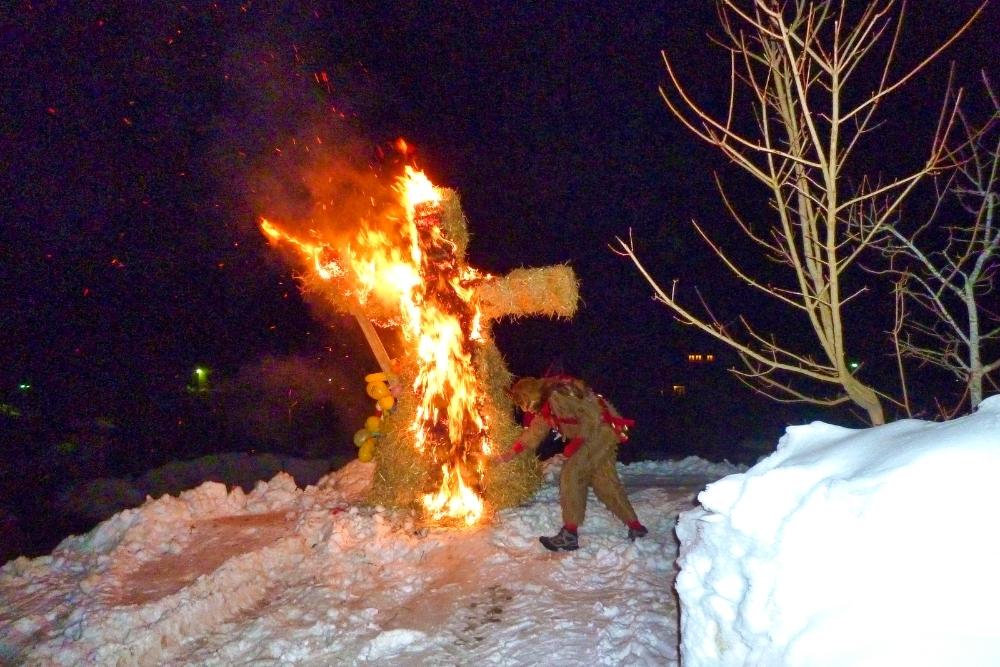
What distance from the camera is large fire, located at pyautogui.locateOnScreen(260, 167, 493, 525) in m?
7.06

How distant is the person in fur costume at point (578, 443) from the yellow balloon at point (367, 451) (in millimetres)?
2665

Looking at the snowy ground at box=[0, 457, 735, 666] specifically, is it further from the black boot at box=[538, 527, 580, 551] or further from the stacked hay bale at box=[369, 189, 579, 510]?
the stacked hay bale at box=[369, 189, 579, 510]

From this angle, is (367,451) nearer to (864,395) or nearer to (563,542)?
(563,542)

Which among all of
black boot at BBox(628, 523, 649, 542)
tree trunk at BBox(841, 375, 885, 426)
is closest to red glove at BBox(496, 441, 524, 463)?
black boot at BBox(628, 523, 649, 542)

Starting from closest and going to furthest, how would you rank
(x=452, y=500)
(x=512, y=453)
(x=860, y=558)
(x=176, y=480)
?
(x=860, y=558) → (x=512, y=453) → (x=452, y=500) → (x=176, y=480)

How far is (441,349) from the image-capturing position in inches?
283

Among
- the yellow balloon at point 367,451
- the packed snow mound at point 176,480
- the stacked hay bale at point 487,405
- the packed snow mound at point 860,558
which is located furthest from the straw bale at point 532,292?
the packed snow mound at point 176,480

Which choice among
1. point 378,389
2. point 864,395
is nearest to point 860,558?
point 864,395

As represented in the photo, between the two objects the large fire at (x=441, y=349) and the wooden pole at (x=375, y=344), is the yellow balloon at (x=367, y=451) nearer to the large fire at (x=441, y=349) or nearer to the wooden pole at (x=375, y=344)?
the wooden pole at (x=375, y=344)

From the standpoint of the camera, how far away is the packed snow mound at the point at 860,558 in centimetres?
196

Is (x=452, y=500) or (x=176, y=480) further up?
(x=176, y=480)

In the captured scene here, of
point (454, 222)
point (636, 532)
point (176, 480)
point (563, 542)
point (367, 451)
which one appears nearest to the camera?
point (563, 542)

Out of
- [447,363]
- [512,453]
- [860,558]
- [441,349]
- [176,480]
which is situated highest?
[441,349]

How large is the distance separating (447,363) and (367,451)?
2.36 metres
